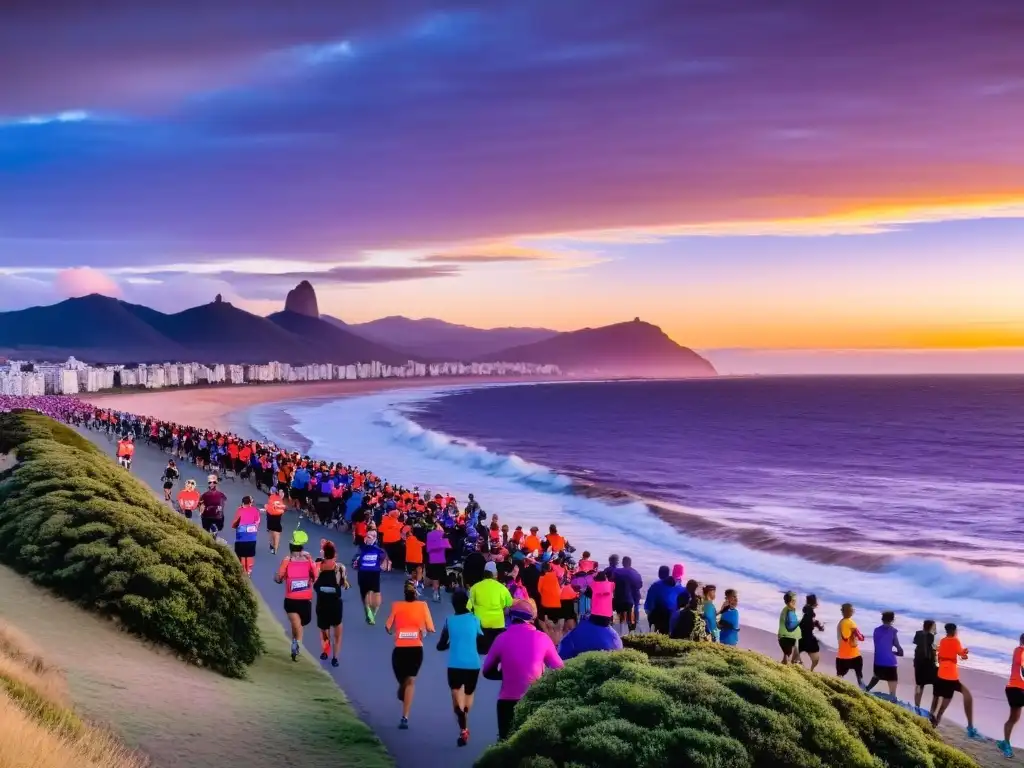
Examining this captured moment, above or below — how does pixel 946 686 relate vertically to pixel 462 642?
below

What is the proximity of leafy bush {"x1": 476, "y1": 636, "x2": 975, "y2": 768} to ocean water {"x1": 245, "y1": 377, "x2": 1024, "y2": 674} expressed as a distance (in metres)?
11.3

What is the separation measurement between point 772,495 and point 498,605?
122 feet

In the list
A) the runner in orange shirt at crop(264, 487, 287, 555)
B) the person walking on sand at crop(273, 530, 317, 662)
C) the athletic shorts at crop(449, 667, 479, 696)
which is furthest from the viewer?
the runner in orange shirt at crop(264, 487, 287, 555)

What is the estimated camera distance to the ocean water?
2350 cm

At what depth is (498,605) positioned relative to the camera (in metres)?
10.2

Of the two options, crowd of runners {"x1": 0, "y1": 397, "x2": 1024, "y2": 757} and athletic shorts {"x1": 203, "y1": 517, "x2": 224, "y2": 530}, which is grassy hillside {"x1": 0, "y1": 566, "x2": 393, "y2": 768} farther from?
athletic shorts {"x1": 203, "y1": 517, "x2": 224, "y2": 530}

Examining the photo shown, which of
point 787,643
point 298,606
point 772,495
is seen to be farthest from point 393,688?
point 772,495

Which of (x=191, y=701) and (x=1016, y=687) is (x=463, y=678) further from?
(x=1016, y=687)

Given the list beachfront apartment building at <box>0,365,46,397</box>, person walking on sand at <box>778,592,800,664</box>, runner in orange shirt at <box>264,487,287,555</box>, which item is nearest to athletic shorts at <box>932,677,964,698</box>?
person walking on sand at <box>778,592,800,664</box>

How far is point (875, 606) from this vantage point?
21.5 meters

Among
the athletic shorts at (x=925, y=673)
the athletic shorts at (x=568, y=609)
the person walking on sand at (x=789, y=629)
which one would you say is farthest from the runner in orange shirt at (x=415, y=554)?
the athletic shorts at (x=925, y=673)

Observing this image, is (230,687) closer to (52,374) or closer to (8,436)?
(8,436)

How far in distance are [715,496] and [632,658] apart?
38.0 meters

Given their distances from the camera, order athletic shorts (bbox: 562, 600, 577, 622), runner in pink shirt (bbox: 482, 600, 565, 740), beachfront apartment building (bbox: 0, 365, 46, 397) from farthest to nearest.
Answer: beachfront apartment building (bbox: 0, 365, 46, 397), athletic shorts (bbox: 562, 600, 577, 622), runner in pink shirt (bbox: 482, 600, 565, 740)
